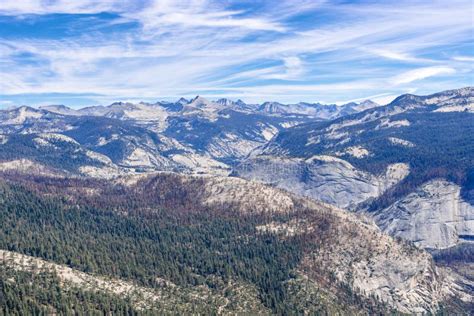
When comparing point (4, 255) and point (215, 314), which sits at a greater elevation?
point (4, 255)

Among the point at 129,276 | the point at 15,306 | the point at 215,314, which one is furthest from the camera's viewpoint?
the point at 129,276

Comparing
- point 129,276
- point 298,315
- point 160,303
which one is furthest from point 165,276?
point 298,315

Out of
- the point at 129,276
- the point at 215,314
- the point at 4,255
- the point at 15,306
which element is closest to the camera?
the point at 15,306

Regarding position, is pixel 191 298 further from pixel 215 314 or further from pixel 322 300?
pixel 322 300

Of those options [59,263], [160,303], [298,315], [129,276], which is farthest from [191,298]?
[59,263]

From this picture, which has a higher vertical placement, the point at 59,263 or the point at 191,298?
the point at 59,263

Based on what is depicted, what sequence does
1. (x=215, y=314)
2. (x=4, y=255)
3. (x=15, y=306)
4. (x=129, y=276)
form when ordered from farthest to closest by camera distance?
(x=129, y=276), (x=4, y=255), (x=215, y=314), (x=15, y=306)

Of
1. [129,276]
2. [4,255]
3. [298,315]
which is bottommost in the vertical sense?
[298,315]

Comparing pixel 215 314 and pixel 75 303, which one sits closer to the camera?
pixel 75 303

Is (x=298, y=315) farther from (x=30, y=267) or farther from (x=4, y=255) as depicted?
(x=4, y=255)
